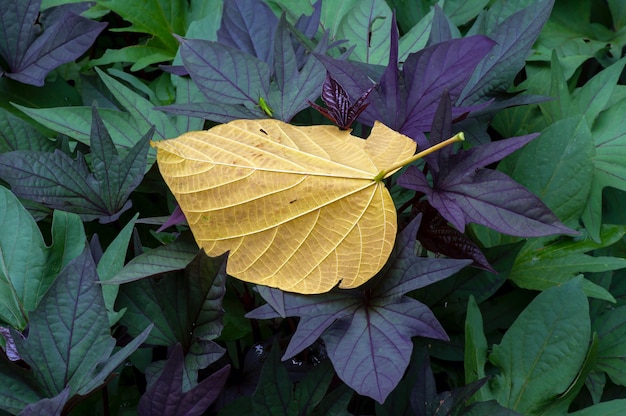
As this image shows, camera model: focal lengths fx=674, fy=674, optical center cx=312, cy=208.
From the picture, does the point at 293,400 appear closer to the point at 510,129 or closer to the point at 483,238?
the point at 483,238

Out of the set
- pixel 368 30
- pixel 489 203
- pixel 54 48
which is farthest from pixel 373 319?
pixel 54 48

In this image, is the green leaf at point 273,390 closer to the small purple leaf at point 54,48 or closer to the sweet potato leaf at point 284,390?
the sweet potato leaf at point 284,390

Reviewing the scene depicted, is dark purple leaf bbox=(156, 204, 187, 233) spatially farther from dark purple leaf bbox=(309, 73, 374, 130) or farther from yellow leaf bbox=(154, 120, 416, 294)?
dark purple leaf bbox=(309, 73, 374, 130)

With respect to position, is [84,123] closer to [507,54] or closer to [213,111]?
[213,111]

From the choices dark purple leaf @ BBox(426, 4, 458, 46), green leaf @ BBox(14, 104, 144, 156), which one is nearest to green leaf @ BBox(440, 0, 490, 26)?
dark purple leaf @ BBox(426, 4, 458, 46)

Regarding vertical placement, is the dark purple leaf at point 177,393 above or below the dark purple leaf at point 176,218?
below

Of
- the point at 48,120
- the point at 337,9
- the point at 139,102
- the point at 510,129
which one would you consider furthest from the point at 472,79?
the point at 48,120

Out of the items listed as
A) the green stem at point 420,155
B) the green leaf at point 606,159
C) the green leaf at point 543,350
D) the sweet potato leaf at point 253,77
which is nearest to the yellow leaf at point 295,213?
the green stem at point 420,155
